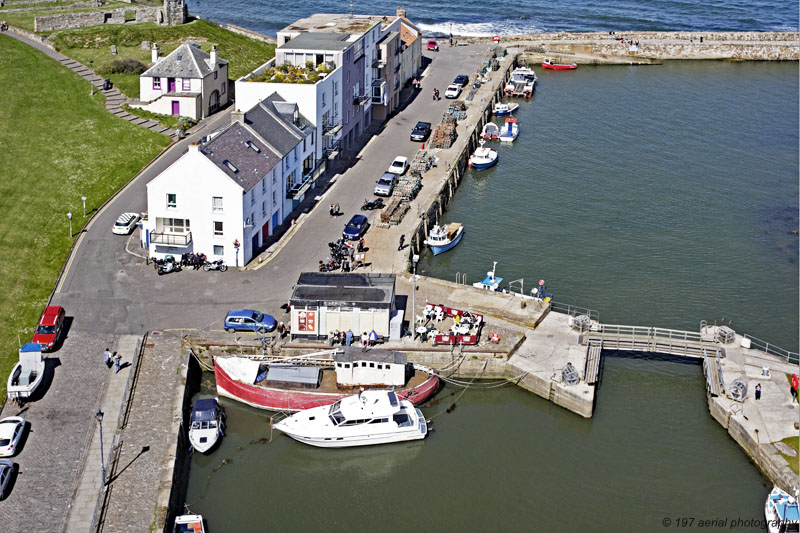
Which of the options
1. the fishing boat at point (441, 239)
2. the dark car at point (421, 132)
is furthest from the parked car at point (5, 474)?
the dark car at point (421, 132)

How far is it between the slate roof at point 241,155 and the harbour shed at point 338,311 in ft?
42.6

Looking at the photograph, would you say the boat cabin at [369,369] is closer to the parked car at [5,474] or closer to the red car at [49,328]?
the red car at [49,328]

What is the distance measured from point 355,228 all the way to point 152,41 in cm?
6012

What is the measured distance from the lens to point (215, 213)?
262 ft

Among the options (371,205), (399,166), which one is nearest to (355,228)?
(371,205)

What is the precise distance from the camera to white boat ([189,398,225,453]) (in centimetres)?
6281

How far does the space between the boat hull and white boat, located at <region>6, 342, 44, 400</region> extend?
37.5 ft

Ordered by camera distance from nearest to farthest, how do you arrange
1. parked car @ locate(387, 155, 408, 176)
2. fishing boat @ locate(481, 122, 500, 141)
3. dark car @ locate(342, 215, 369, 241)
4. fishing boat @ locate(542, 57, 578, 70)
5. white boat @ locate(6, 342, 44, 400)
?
1. white boat @ locate(6, 342, 44, 400)
2. dark car @ locate(342, 215, 369, 241)
3. parked car @ locate(387, 155, 408, 176)
4. fishing boat @ locate(481, 122, 500, 141)
5. fishing boat @ locate(542, 57, 578, 70)

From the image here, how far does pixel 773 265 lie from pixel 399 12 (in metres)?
68.2

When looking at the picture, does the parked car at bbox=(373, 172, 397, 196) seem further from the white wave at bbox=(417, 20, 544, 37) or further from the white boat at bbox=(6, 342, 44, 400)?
the white wave at bbox=(417, 20, 544, 37)

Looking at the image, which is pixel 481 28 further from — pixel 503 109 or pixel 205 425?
pixel 205 425

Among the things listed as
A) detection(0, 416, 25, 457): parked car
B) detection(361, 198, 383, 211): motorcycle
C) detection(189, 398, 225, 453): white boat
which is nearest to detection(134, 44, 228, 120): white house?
detection(361, 198, 383, 211): motorcycle

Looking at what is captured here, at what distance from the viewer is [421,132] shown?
11375cm

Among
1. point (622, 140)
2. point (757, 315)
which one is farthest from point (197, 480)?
point (622, 140)
